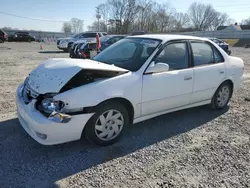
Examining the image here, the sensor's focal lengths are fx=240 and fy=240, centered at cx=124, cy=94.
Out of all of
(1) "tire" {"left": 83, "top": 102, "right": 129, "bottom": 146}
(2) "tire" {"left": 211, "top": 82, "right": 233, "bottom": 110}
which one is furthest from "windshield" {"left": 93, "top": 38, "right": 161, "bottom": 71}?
(2) "tire" {"left": 211, "top": 82, "right": 233, "bottom": 110}

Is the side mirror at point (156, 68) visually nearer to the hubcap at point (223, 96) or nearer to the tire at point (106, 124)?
the tire at point (106, 124)

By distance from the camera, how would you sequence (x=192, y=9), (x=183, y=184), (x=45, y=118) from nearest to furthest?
(x=183, y=184)
(x=45, y=118)
(x=192, y=9)

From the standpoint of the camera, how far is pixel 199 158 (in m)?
3.21

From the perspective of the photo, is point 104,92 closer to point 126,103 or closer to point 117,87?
point 117,87

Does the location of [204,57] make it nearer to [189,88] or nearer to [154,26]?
[189,88]

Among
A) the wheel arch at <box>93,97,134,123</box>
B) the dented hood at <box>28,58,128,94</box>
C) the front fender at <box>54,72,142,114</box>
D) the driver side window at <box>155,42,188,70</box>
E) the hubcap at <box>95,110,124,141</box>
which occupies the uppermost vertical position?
the driver side window at <box>155,42,188,70</box>

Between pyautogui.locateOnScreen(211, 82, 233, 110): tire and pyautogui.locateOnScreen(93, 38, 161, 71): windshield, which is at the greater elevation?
pyautogui.locateOnScreen(93, 38, 161, 71): windshield

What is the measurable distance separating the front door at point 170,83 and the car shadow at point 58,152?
386 millimetres

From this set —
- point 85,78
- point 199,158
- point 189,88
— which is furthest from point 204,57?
point 85,78

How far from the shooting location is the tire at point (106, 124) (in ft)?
10.4

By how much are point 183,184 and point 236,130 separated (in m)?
A: 1.95

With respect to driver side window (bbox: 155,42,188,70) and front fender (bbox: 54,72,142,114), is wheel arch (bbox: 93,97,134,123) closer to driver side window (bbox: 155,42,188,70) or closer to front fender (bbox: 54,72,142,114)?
front fender (bbox: 54,72,142,114)

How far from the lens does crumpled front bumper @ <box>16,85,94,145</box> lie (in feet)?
9.39

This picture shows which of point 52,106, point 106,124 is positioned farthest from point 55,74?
point 106,124
